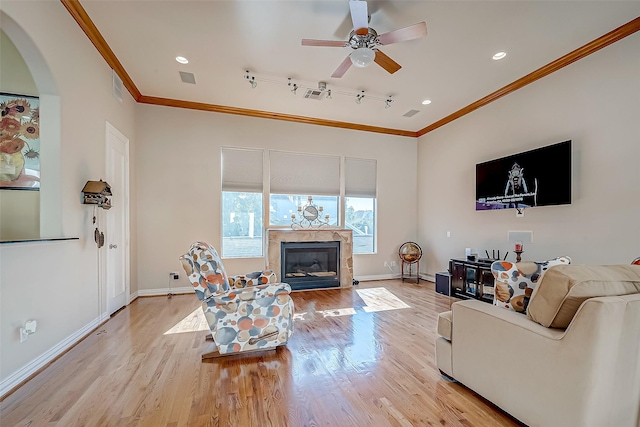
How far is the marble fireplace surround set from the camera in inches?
196

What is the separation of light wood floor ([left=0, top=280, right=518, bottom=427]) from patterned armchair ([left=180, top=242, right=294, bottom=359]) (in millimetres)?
168

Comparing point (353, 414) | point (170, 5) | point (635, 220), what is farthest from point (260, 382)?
point (635, 220)

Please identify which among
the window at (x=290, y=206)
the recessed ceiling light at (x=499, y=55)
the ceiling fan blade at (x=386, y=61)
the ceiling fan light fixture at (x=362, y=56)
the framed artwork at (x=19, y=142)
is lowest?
the window at (x=290, y=206)

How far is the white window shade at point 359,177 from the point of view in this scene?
19.0 ft

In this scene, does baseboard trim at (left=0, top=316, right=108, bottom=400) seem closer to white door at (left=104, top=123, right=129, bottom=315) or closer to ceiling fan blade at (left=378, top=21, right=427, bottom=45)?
white door at (left=104, top=123, right=129, bottom=315)

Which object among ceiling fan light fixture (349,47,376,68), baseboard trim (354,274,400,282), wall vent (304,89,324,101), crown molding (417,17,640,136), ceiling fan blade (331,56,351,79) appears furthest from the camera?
baseboard trim (354,274,400,282)

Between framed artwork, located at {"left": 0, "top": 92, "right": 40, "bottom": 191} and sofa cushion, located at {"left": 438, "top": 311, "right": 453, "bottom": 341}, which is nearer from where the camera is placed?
sofa cushion, located at {"left": 438, "top": 311, "right": 453, "bottom": 341}

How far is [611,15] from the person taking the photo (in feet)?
8.79

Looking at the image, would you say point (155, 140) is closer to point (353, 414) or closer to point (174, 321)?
point (174, 321)

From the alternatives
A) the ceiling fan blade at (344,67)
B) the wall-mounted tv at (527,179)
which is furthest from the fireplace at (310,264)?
the ceiling fan blade at (344,67)

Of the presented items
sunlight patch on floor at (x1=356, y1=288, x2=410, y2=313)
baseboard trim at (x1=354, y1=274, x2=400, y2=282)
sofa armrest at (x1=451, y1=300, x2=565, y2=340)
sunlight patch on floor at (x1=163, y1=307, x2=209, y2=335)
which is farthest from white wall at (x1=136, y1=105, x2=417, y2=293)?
sofa armrest at (x1=451, y1=300, x2=565, y2=340)

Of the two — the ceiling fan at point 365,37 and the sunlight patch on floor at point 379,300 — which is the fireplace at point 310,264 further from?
the ceiling fan at point 365,37

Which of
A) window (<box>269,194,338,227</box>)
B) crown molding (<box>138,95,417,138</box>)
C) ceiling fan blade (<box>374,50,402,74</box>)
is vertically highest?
crown molding (<box>138,95,417,138</box>)

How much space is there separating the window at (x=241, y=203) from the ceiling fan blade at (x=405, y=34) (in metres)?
3.19
